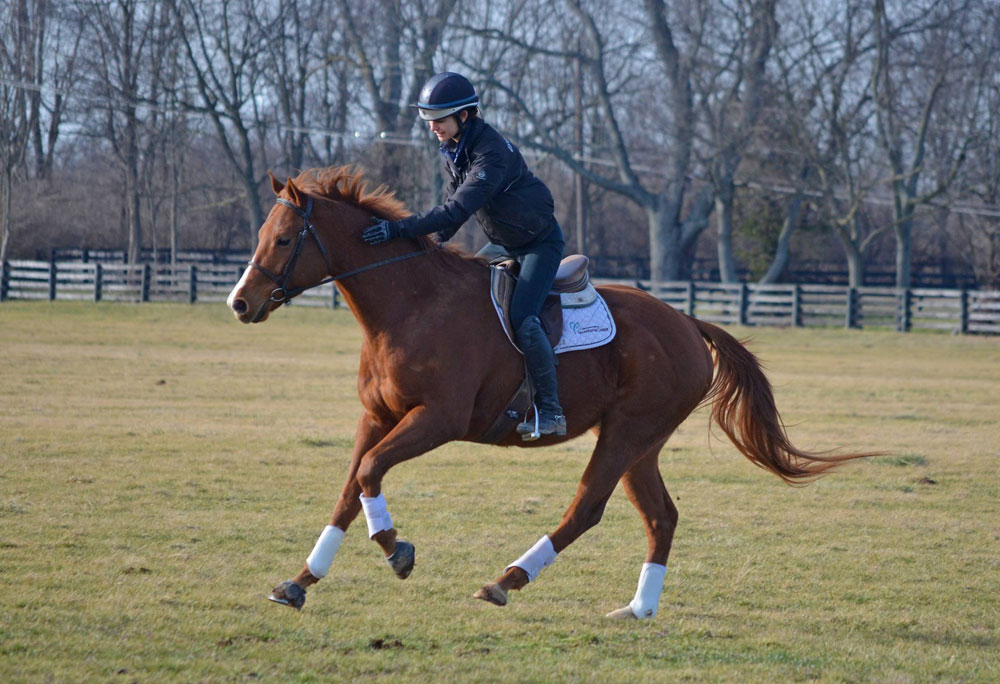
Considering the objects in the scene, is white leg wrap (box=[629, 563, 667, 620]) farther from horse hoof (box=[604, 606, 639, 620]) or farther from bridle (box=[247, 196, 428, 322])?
bridle (box=[247, 196, 428, 322])

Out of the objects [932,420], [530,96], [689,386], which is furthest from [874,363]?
[530,96]

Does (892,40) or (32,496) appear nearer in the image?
(32,496)

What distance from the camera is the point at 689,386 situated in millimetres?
7020

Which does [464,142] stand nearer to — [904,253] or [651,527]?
[651,527]

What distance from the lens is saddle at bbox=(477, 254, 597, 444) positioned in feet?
21.2

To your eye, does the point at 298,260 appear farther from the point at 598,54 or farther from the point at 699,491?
the point at 598,54

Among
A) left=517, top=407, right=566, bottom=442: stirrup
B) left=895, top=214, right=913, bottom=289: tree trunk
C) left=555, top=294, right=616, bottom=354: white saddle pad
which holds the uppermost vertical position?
left=895, top=214, right=913, bottom=289: tree trunk

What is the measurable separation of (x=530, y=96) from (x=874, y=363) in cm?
2929

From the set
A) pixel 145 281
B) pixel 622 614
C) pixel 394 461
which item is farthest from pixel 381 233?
pixel 145 281

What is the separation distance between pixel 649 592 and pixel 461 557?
154cm

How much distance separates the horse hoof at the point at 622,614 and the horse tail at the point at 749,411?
172 centimetres

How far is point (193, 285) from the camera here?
39125mm

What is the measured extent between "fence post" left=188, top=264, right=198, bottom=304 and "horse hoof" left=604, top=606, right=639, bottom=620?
114 ft

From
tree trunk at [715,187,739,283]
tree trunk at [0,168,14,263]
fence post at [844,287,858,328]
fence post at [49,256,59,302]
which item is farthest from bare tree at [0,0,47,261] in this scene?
fence post at [844,287,858,328]
